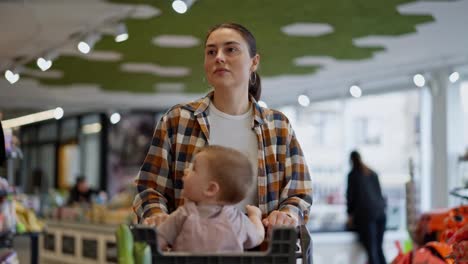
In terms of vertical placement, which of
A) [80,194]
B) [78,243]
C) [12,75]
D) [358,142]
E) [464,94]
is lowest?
[78,243]

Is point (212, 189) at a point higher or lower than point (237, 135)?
lower

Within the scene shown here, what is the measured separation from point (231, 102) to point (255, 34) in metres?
7.50

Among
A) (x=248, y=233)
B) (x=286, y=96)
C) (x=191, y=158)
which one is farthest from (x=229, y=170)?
(x=286, y=96)

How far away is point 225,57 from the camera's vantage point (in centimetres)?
230

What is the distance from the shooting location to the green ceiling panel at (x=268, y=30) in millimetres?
8109

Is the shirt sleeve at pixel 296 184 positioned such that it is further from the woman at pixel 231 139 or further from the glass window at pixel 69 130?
the glass window at pixel 69 130

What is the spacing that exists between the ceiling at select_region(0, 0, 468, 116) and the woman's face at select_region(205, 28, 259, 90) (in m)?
5.57

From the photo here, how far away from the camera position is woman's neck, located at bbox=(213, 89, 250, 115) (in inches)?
94.1

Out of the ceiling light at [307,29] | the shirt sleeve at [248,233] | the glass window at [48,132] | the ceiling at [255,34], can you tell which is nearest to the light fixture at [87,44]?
the ceiling at [255,34]

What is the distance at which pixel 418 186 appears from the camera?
12312 millimetres

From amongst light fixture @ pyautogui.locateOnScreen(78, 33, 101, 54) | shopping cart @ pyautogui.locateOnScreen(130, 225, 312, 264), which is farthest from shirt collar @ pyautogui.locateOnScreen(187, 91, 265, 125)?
light fixture @ pyautogui.locateOnScreen(78, 33, 101, 54)

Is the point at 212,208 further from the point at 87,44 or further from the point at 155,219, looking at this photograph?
the point at 87,44

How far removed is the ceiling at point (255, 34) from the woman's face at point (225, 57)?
5.57 m

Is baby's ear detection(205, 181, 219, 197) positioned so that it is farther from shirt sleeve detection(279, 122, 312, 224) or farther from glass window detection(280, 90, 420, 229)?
glass window detection(280, 90, 420, 229)
